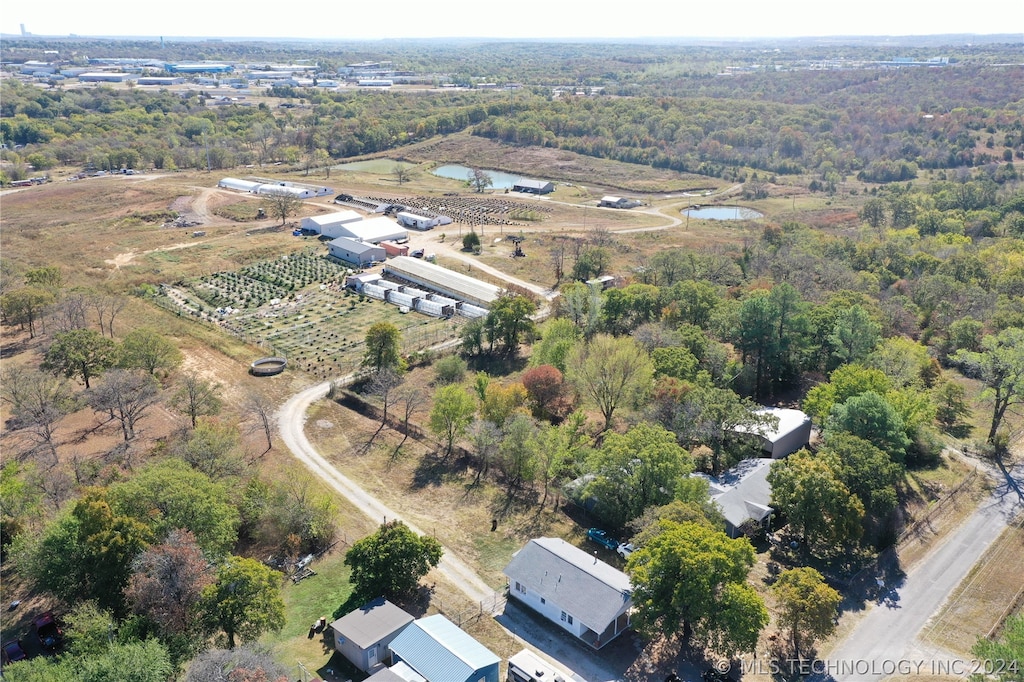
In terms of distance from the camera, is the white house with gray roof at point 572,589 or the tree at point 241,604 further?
the white house with gray roof at point 572,589

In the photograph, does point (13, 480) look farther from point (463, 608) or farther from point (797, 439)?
point (797, 439)

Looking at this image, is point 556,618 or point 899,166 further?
point 899,166

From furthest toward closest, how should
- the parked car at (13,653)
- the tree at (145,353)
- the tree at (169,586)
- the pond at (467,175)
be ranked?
the pond at (467,175), the tree at (145,353), the parked car at (13,653), the tree at (169,586)

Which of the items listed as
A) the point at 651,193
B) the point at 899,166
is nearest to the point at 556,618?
the point at 651,193

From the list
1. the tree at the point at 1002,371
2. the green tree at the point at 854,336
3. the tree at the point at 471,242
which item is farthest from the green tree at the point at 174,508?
the tree at the point at 471,242

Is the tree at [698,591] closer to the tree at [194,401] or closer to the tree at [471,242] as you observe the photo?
the tree at [194,401]

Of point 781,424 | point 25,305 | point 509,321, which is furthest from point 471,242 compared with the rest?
point 781,424
